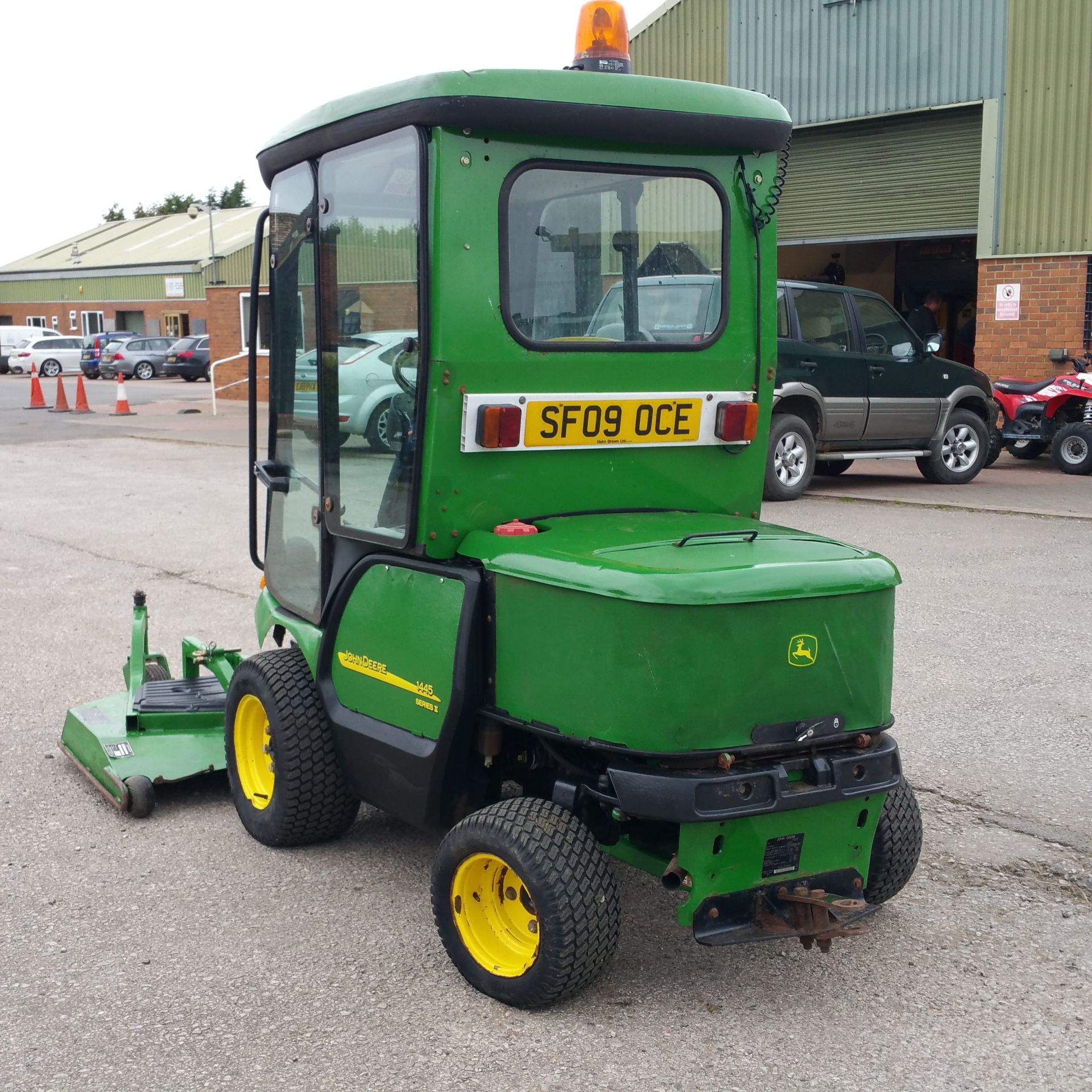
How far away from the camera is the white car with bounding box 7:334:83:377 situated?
4297 centimetres

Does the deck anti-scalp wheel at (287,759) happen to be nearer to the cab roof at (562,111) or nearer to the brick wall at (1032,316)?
the cab roof at (562,111)

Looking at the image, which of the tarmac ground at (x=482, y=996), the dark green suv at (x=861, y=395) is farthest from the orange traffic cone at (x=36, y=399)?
the tarmac ground at (x=482, y=996)

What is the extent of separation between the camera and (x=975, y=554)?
9.39 m

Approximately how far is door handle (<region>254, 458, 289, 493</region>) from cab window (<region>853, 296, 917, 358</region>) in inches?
356

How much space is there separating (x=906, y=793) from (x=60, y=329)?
61.0 metres

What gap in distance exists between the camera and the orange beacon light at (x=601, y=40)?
3785 mm

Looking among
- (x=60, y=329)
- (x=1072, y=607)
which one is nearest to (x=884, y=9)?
(x=1072, y=607)

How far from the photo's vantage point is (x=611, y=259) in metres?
3.79

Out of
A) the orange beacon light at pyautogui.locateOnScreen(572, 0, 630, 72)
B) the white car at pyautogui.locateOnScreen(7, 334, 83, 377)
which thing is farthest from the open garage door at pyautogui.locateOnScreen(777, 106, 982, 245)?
the white car at pyautogui.locateOnScreen(7, 334, 83, 377)

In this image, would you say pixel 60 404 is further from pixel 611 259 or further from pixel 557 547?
pixel 557 547

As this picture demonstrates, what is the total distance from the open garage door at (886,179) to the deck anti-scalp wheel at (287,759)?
15118mm

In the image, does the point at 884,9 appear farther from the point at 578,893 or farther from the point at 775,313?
the point at 578,893

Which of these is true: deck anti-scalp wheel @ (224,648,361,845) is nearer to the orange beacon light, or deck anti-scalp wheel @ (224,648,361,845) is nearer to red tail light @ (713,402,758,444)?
red tail light @ (713,402,758,444)

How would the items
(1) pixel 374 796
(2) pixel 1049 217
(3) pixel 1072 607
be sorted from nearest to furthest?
(1) pixel 374 796, (3) pixel 1072 607, (2) pixel 1049 217
